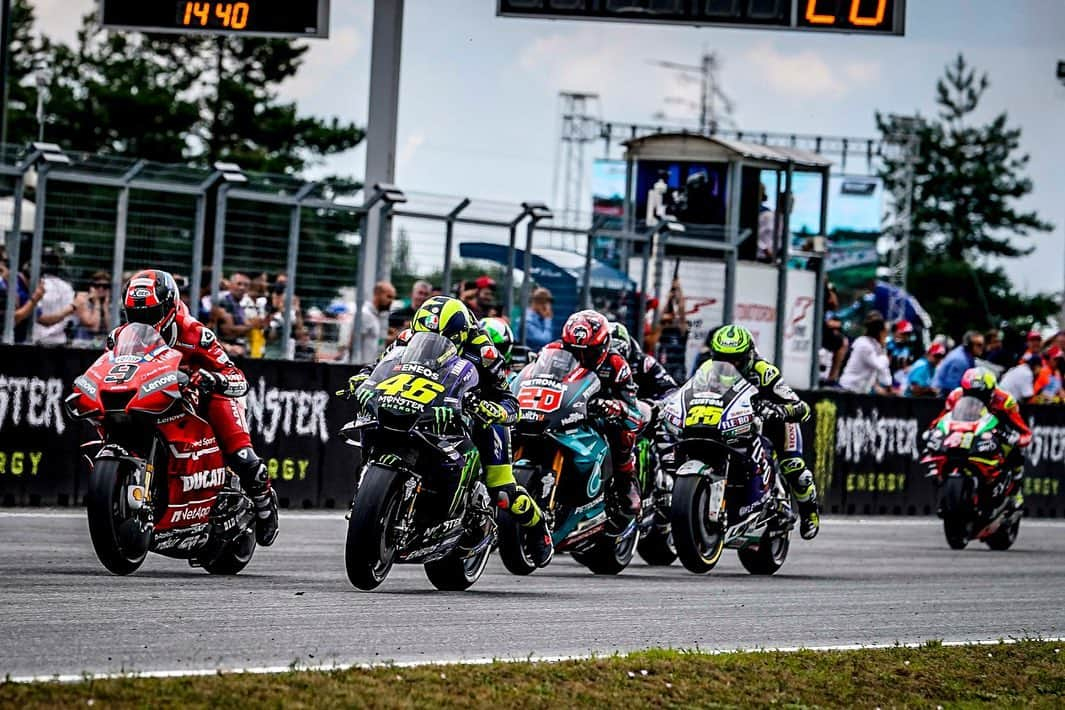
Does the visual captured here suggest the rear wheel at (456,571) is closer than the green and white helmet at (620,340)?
Yes

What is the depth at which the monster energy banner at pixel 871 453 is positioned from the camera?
22516mm

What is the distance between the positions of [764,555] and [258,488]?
4.48m

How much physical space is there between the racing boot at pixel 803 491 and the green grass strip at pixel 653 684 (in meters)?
4.72

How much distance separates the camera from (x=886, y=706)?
827 cm

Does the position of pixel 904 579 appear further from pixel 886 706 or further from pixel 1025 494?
pixel 1025 494

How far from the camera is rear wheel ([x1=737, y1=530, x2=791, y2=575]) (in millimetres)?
14516

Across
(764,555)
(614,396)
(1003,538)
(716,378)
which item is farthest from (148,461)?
(1003,538)

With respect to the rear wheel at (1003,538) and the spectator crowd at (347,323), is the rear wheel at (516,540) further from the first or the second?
the rear wheel at (1003,538)

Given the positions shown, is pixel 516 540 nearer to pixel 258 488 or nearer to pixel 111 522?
pixel 258 488

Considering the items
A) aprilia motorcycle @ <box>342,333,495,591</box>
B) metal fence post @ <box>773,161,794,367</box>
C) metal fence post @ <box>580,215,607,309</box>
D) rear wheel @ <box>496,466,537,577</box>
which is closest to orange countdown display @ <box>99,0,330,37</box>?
metal fence post @ <box>580,215,607,309</box>

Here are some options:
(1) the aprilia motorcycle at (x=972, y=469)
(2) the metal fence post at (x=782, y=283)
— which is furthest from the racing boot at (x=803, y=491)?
(2) the metal fence post at (x=782, y=283)

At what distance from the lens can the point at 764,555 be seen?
47.8 feet

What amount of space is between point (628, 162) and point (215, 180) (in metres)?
11.2

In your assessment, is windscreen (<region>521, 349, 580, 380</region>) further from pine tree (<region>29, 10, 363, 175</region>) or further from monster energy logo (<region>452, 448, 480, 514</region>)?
pine tree (<region>29, 10, 363, 175</region>)
